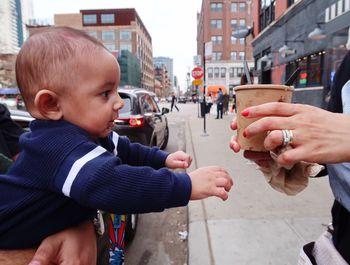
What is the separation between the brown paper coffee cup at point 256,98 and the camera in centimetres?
100

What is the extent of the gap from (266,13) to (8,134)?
19313 millimetres

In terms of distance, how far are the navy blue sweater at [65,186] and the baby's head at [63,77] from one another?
0.23 ft

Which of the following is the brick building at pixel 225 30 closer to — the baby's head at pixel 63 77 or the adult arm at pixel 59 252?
the baby's head at pixel 63 77

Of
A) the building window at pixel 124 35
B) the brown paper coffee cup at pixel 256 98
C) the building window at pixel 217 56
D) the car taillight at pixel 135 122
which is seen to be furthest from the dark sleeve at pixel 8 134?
the building window at pixel 124 35

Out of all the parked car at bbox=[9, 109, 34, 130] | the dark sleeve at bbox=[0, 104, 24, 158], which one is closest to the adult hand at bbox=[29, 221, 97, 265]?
the dark sleeve at bbox=[0, 104, 24, 158]

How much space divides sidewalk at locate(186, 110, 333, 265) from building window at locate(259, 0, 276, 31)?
14.8 metres

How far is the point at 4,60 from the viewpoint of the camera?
35094 millimetres

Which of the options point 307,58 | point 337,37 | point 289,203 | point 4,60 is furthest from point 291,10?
point 4,60

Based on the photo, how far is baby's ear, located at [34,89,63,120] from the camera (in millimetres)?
1104

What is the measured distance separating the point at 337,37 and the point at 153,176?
36.4ft

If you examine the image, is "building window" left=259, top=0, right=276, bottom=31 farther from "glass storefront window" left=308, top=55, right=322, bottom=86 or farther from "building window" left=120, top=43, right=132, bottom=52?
"building window" left=120, top=43, right=132, bottom=52

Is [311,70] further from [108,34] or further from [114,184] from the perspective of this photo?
[108,34]

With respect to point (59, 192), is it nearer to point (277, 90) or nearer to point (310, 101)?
point (277, 90)

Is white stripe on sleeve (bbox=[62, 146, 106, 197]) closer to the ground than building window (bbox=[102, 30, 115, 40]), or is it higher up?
closer to the ground
